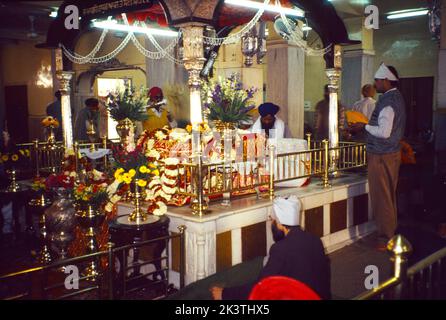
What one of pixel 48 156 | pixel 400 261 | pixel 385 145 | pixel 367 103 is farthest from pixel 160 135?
pixel 400 261

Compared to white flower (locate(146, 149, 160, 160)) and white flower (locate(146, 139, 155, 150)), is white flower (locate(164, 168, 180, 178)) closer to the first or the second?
white flower (locate(146, 149, 160, 160))

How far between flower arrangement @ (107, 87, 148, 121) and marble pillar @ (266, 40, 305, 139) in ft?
13.3

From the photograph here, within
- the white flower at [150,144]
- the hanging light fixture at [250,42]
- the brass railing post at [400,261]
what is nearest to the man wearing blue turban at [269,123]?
the white flower at [150,144]

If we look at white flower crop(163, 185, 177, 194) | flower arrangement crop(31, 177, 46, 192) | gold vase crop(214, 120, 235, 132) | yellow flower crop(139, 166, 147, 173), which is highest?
gold vase crop(214, 120, 235, 132)

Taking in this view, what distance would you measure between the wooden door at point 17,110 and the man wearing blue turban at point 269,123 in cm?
1117

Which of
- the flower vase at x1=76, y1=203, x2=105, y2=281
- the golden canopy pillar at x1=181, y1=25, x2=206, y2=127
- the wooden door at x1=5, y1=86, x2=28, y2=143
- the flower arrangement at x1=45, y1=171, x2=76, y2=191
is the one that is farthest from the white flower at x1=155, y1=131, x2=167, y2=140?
the wooden door at x1=5, y1=86, x2=28, y2=143

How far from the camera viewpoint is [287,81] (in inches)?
446

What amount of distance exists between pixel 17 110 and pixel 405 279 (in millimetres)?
15794

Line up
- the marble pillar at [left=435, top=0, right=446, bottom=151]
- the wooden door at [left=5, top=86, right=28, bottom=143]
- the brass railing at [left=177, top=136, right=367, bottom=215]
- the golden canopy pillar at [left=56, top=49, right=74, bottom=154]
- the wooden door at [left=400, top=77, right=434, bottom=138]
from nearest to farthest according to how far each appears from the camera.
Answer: the brass railing at [left=177, top=136, right=367, bottom=215]
the marble pillar at [left=435, top=0, right=446, bottom=151]
the golden canopy pillar at [left=56, top=49, right=74, bottom=154]
the wooden door at [left=400, top=77, right=434, bottom=138]
the wooden door at [left=5, top=86, right=28, bottom=143]

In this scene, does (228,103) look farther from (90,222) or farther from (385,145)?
(90,222)

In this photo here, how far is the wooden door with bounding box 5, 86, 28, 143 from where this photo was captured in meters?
16.2

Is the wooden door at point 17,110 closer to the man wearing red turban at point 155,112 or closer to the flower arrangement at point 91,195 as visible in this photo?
the man wearing red turban at point 155,112
